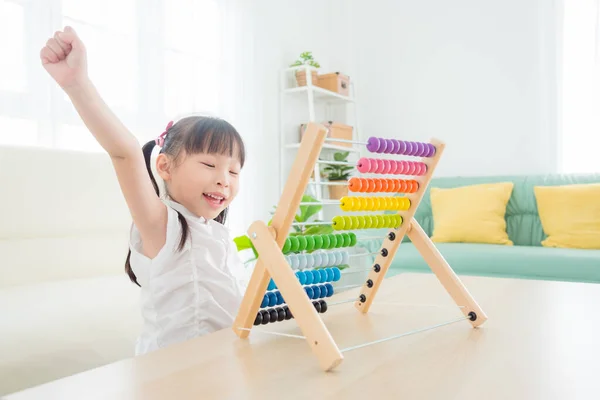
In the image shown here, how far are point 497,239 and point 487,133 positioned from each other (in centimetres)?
122

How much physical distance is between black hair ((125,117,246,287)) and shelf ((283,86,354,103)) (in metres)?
3.37

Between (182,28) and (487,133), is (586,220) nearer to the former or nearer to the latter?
(487,133)

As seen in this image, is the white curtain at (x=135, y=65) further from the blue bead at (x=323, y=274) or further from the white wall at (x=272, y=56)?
the blue bead at (x=323, y=274)

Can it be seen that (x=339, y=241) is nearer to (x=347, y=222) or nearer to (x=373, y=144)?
Result: (x=347, y=222)

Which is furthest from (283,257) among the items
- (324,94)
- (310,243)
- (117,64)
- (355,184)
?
(324,94)

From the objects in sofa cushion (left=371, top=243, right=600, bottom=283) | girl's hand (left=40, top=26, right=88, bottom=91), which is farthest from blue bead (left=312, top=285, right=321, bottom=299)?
sofa cushion (left=371, top=243, right=600, bottom=283)

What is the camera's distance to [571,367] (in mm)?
758

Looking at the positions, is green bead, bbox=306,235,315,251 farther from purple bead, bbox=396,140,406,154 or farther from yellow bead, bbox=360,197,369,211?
purple bead, bbox=396,140,406,154

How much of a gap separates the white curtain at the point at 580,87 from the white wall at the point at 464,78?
0.09 metres

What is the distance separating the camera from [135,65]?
11.1 feet

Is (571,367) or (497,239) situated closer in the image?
(571,367)

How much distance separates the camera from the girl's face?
1.10 m

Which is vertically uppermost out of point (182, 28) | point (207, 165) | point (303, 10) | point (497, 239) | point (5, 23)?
point (303, 10)

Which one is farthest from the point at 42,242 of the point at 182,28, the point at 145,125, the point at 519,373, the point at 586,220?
the point at 586,220
